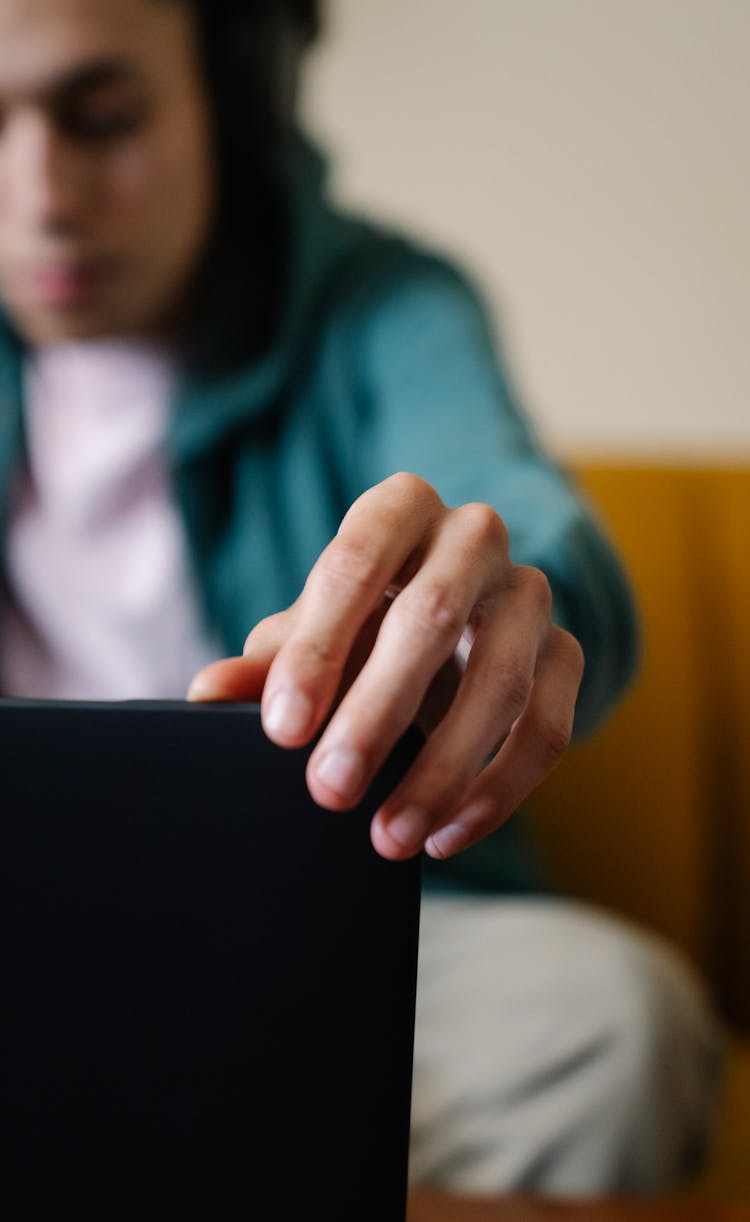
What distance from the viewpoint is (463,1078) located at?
56cm

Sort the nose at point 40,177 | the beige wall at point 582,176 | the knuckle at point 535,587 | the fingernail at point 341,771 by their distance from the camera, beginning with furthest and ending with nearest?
the beige wall at point 582,176, the nose at point 40,177, the knuckle at point 535,587, the fingernail at point 341,771

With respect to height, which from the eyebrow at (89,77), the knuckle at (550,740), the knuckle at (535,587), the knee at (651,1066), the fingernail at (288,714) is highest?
the eyebrow at (89,77)

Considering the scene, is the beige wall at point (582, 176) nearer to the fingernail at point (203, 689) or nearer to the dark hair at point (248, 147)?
the dark hair at point (248, 147)

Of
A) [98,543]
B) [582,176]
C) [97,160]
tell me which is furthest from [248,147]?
[582,176]

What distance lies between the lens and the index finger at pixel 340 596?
9.3 inches

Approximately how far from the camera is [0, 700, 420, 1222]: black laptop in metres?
0.23

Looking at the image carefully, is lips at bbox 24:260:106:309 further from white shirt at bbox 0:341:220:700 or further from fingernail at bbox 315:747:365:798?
fingernail at bbox 315:747:365:798

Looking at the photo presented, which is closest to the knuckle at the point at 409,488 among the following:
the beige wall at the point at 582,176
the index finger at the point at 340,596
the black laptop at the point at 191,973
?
the index finger at the point at 340,596

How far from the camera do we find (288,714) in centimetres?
23

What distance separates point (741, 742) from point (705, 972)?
191 millimetres

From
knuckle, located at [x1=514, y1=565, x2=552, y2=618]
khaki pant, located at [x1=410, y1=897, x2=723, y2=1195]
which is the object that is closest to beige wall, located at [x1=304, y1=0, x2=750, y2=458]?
khaki pant, located at [x1=410, y1=897, x2=723, y2=1195]

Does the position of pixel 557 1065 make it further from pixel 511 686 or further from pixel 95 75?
pixel 95 75

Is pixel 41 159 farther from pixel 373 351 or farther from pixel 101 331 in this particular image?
pixel 373 351

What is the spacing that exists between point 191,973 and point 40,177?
1.82ft
